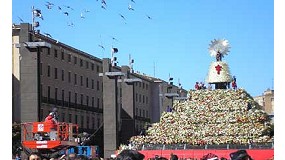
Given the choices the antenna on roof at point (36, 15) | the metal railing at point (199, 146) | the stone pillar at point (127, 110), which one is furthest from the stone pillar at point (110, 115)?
the antenna on roof at point (36, 15)

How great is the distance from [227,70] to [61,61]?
587 inches

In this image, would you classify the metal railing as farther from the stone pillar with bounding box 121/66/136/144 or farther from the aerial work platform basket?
the aerial work platform basket

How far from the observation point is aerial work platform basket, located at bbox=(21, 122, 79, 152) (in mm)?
11188

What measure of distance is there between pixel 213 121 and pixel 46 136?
11.2m

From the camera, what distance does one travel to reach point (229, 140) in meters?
20.3

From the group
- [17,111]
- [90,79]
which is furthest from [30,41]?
[90,79]

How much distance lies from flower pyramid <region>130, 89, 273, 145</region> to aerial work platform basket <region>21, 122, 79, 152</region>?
30.9 ft

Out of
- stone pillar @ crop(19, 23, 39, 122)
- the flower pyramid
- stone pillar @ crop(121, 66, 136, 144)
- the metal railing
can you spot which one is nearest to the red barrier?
the metal railing

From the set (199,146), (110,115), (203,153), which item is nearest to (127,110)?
(110,115)

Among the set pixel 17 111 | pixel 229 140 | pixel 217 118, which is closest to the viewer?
pixel 229 140

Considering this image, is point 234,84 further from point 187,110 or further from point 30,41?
point 30,41

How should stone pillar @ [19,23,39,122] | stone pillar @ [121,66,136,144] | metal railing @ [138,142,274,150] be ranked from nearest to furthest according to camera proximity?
1. stone pillar @ [19,23,39,122]
2. metal railing @ [138,142,274,150]
3. stone pillar @ [121,66,136,144]

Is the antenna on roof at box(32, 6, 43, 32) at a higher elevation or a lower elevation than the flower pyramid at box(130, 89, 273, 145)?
higher

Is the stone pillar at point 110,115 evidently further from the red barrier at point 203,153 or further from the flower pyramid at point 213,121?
the red barrier at point 203,153
